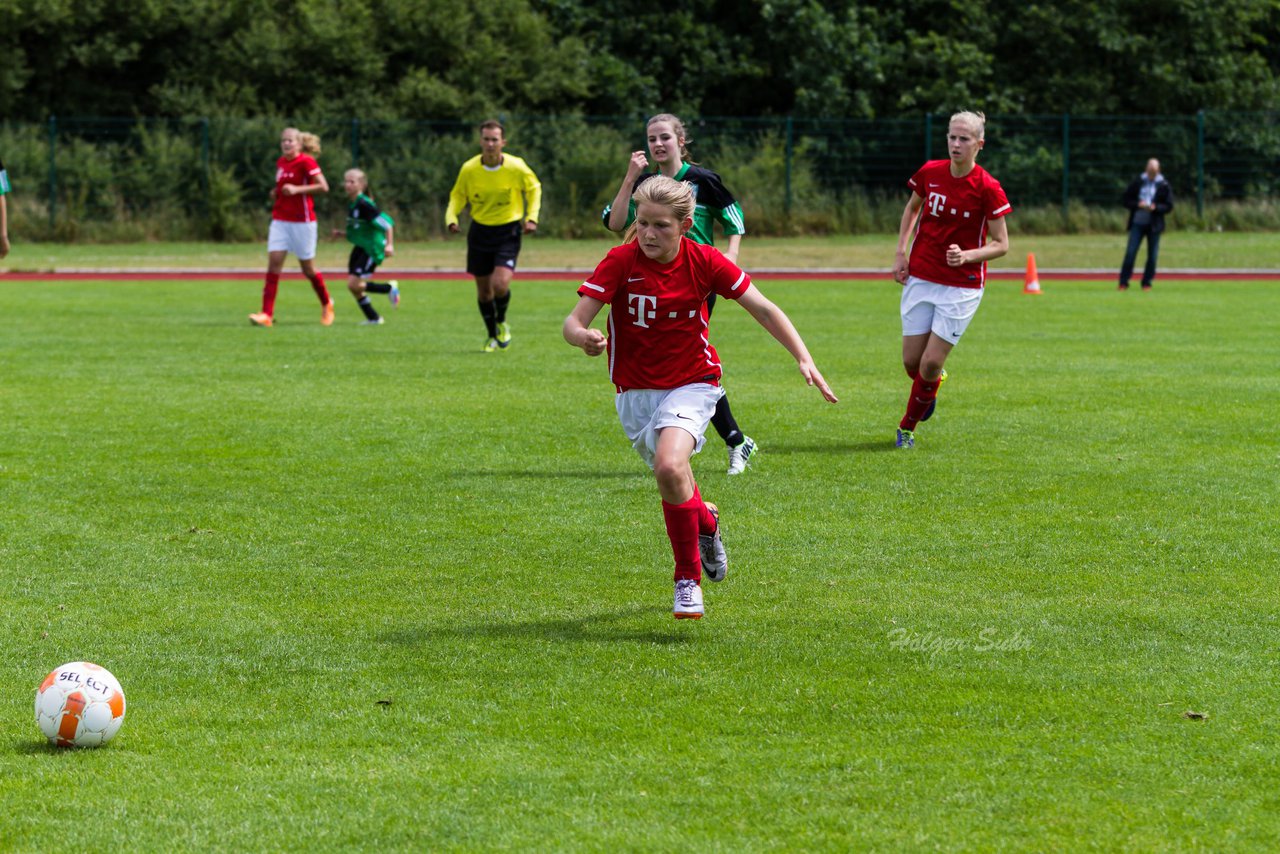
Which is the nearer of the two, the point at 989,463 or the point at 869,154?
the point at 989,463

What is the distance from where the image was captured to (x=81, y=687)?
498cm

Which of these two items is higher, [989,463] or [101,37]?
[101,37]

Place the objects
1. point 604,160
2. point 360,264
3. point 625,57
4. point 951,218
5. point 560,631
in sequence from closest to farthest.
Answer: point 560,631, point 951,218, point 360,264, point 604,160, point 625,57

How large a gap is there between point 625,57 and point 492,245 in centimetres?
3097

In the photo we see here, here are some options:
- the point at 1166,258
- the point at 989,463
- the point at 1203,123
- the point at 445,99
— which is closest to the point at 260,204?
the point at 445,99

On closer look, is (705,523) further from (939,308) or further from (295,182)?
(295,182)

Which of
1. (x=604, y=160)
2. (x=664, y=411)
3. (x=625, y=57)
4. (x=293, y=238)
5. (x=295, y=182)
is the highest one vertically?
(x=625, y=57)

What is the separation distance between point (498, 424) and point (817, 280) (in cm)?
1750

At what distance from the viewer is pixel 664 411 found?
6.67 m

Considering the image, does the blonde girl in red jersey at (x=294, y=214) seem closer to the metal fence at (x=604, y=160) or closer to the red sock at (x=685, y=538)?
the red sock at (x=685, y=538)

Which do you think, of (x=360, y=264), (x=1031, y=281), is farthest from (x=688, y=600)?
(x=1031, y=281)

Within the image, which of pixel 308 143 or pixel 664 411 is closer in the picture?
pixel 664 411

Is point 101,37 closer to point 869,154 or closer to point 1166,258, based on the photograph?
point 869,154

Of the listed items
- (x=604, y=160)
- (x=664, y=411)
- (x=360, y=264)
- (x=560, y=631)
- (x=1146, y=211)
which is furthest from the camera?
(x=604, y=160)
